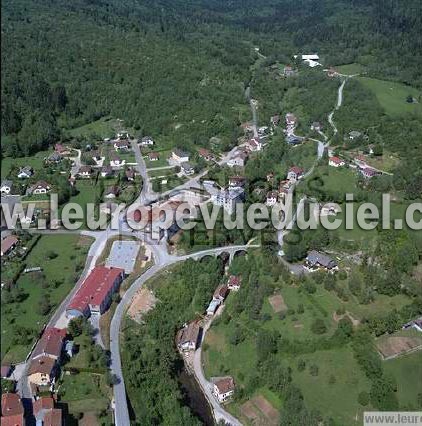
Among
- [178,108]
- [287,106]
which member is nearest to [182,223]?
[178,108]

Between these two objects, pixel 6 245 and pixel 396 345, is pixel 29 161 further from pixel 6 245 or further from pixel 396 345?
pixel 396 345

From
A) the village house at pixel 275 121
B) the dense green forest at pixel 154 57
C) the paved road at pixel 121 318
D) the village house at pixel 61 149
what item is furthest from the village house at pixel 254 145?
the paved road at pixel 121 318

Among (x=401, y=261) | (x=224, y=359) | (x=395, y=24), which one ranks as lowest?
(x=224, y=359)

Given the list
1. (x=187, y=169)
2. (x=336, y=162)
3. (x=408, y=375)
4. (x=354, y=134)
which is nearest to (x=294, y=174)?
(x=336, y=162)

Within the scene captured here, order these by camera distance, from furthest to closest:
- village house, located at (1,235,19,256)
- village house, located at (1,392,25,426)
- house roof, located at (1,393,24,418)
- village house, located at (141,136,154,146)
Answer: village house, located at (141,136,154,146), house roof, located at (1,393,24,418), village house, located at (1,392,25,426), village house, located at (1,235,19,256)

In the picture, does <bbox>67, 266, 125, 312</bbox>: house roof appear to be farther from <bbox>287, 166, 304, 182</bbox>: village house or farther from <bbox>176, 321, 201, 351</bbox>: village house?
<bbox>287, 166, 304, 182</bbox>: village house

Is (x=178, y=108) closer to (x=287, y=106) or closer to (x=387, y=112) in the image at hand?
(x=287, y=106)

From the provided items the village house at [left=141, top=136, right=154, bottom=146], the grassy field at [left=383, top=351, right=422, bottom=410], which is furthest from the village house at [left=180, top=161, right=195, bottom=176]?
the grassy field at [left=383, top=351, right=422, bottom=410]
